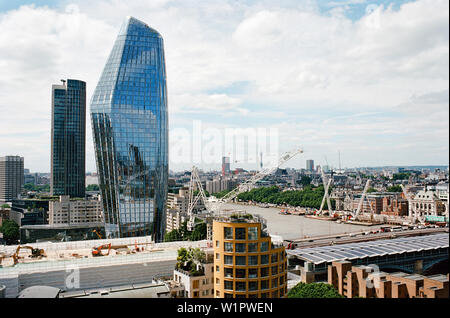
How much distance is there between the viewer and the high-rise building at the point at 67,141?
24812 millimetres

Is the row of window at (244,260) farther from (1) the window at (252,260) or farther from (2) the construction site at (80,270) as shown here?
(2) the construction site at (80,270)

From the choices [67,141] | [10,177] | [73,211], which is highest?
[67,141]

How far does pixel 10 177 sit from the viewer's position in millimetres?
23094

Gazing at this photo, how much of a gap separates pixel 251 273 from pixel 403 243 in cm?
584

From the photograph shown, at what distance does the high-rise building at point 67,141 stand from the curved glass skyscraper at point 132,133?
12.1 m

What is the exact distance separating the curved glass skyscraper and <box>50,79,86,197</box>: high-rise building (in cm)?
1210

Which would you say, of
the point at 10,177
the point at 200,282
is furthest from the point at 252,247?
the point at 10,177

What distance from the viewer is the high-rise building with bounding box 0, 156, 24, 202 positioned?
22.8 metres

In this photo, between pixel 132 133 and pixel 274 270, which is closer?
pixel 274 270

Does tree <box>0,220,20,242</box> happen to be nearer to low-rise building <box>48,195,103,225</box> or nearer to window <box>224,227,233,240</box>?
low-rise building <box>48,195,103,225</box>

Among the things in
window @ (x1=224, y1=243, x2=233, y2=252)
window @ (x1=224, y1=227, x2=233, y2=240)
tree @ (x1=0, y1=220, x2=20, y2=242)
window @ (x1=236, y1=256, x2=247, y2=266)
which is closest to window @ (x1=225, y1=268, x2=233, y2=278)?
window @ (x1=236, y1=256, x2=247, y2=266)

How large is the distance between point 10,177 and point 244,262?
22.8 metres

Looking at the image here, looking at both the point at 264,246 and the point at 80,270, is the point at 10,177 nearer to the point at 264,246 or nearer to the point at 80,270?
the point at 80,270
